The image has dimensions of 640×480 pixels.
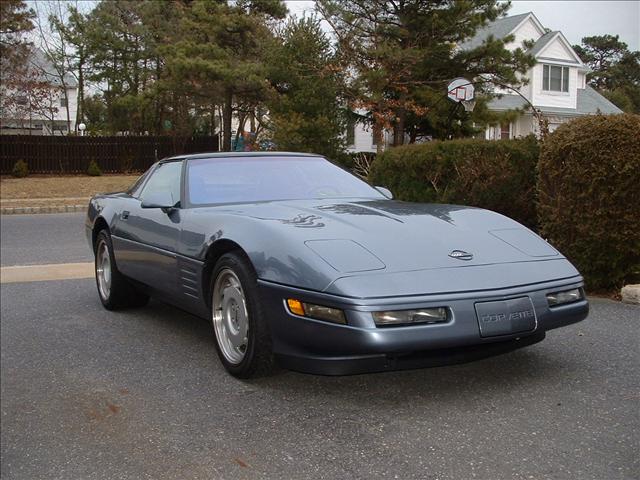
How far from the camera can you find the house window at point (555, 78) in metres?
34.0

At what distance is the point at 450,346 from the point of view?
2982 mm

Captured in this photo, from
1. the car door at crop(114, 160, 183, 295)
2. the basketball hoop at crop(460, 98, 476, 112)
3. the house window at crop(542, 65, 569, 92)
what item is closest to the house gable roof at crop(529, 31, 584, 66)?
the house window at crop(542, 65, 569, 92)

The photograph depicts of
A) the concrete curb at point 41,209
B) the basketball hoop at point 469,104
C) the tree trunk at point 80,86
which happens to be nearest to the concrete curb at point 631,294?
the concrete curb at point 41,209

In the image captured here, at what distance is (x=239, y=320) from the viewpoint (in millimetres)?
3637

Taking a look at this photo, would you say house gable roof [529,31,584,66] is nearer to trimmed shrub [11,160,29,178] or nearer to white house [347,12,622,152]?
white house [347,12,622,152]

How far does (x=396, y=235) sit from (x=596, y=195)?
2826 millimetres

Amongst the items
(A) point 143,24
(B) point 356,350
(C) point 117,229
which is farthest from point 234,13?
(B) point 356,350

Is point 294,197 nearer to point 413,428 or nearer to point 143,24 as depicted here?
point 413,428

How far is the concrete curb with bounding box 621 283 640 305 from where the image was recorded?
5352 mm

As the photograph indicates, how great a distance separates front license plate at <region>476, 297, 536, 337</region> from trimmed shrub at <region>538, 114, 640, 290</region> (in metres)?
2.72

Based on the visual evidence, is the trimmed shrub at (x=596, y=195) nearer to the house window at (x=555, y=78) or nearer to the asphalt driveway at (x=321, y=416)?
the asphalt driveway at (x=321, y=416)

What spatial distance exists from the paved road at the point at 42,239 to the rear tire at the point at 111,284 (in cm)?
296

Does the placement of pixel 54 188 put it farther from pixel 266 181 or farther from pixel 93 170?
pixel 266 181

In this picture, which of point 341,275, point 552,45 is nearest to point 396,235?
point 341,275
